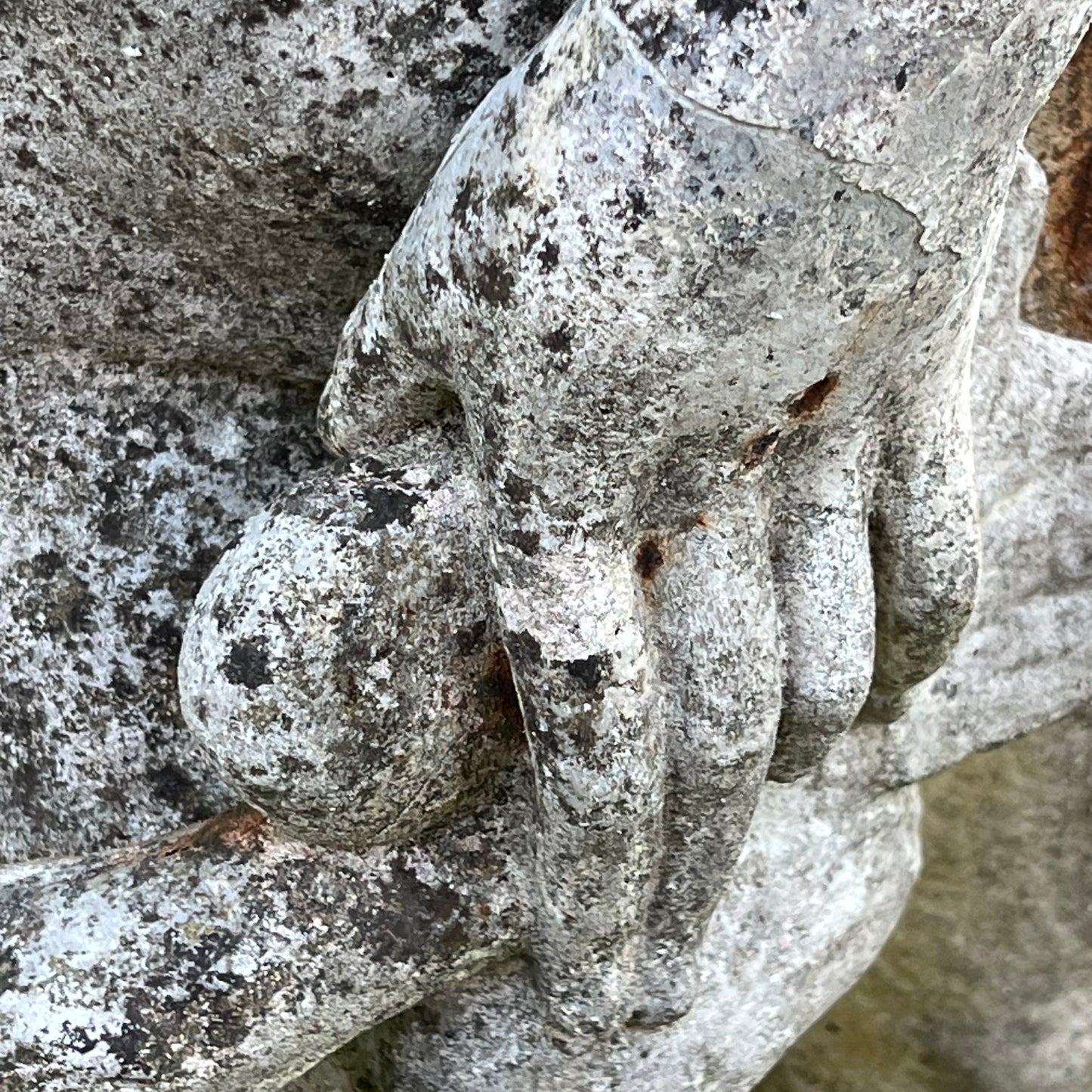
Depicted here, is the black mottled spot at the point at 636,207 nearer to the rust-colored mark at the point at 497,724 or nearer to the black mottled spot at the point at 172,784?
the rust-colored mark at the point at 497,724

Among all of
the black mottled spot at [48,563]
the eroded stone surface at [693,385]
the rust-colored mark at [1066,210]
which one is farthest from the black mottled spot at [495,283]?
the rust-colored mark at [1066,210]

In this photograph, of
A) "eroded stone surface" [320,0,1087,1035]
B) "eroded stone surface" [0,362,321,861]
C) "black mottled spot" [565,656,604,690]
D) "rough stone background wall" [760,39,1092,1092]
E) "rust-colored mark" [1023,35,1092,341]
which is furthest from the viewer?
"rough stone background wall" [760,39,1092,1092]

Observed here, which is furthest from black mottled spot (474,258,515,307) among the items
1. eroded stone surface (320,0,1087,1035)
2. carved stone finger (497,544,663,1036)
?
carved stone finger (497,544,663,1036)

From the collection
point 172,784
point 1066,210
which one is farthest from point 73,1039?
point 1066,210

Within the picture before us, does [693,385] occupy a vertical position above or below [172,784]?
above

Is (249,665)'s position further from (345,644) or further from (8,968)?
(8,968)

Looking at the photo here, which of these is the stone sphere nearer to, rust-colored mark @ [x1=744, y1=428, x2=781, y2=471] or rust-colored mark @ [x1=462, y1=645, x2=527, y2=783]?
rust-colored mark @ [x1=462, y1=645, x2=527, y2=783]

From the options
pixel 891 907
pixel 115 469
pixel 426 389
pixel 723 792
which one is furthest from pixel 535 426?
pixel 891 907
